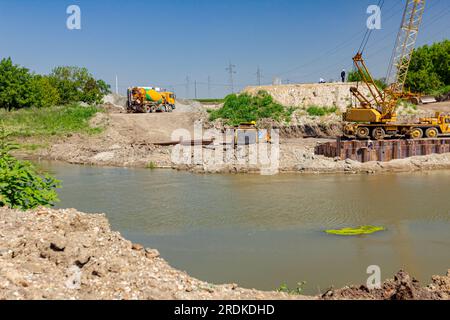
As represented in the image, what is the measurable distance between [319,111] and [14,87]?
30.0m

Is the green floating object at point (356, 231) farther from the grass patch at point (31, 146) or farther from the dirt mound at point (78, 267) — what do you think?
the grass patch at point (31, 146)

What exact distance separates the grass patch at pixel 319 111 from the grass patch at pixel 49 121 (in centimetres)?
1892

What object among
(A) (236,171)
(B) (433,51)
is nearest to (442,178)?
(A) (236,171)

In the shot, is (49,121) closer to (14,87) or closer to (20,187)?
(14,87)

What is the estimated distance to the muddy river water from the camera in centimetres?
1001

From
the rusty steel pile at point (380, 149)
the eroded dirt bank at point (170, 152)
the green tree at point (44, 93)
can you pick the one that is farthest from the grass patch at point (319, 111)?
the green tree at point (44, 93)

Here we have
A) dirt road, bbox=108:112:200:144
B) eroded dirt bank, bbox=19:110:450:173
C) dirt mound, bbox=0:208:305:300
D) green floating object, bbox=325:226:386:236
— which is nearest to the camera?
dirt mound, bbox=0:208:305:300

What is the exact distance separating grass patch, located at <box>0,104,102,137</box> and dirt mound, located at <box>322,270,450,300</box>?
31863 mm

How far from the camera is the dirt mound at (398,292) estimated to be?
6.13m

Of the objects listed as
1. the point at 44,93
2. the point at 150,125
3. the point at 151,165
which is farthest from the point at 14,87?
the point at 151,165

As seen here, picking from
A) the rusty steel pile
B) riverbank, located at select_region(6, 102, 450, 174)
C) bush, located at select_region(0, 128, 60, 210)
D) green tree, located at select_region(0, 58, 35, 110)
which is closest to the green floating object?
bush, located at select_region(0, 128, 60, 210)

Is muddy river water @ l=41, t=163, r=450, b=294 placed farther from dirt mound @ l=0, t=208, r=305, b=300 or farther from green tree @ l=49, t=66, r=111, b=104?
green tree @ l=49, t=66, r=111, b=104
